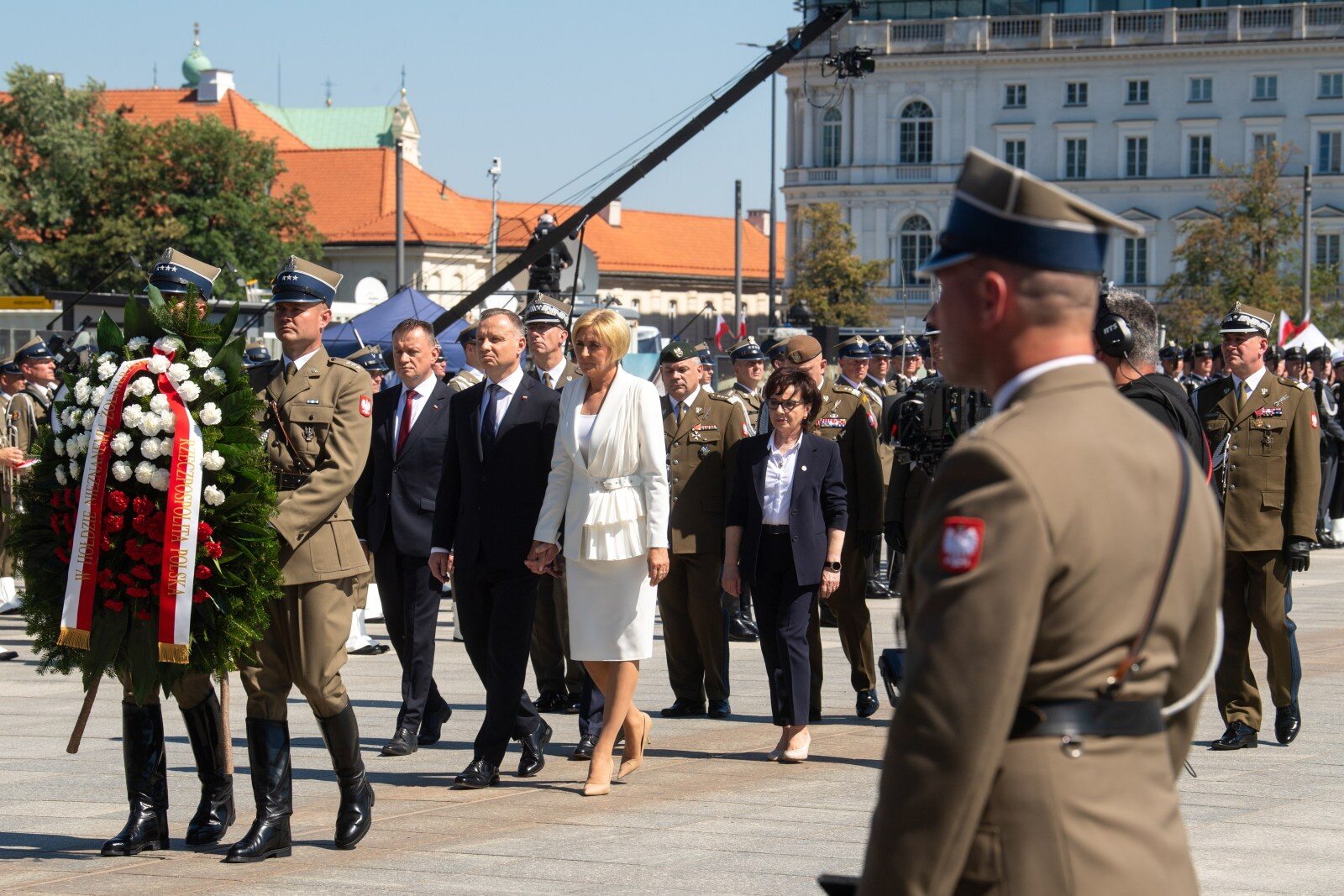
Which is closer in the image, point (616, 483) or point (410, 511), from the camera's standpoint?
point (616, 483)

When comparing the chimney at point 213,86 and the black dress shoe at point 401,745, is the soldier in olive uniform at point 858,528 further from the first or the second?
the chimney at point 213,86

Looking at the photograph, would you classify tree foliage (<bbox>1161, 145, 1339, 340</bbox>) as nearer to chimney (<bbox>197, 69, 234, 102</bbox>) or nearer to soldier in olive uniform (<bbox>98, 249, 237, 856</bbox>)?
soldier in olive uniform (<bbox>98, 249, 237, 856</bbox>)

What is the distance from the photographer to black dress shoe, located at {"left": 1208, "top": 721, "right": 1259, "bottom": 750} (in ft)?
31.3

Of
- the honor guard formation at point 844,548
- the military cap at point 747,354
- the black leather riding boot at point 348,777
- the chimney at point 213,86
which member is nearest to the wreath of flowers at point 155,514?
the honor guard formation at point 844,548

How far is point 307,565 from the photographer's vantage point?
722 centimetres

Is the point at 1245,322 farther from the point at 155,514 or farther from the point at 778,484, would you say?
the point at 155,514

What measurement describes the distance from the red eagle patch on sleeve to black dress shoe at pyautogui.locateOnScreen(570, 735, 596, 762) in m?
6.72

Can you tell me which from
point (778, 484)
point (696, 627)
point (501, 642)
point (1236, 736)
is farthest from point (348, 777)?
point (1236, 736)

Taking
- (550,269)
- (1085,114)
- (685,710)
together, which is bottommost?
(685,710)

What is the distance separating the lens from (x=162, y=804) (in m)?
7.27

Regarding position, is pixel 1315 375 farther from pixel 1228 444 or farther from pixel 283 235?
pixel 283 235

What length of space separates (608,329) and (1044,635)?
19.0 ft

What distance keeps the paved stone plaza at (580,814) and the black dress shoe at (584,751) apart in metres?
0.16

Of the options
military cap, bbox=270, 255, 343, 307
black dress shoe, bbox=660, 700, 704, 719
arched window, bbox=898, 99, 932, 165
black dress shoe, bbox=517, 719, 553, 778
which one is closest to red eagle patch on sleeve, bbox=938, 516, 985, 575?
military cap, bbox=270, 255, 343, 307
